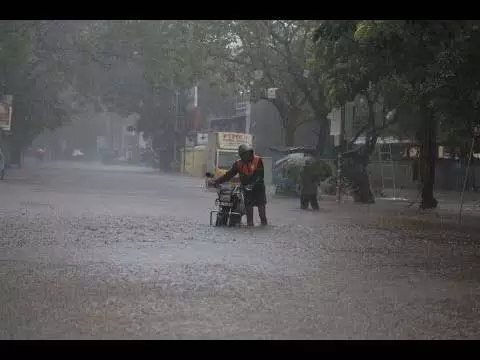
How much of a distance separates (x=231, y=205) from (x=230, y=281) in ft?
22.5

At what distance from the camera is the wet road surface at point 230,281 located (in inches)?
267

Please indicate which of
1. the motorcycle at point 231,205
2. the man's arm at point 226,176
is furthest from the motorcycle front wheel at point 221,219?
the man's arm at point 226,176

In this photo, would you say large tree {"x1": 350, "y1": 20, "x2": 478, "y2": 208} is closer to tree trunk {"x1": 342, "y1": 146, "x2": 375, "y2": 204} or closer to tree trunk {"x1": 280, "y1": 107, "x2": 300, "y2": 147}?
tree trunk {"x1": 342, "y1": 146, "x2": 375, "y2": 204}

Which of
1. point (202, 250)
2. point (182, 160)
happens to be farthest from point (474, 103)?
point (182, 160)

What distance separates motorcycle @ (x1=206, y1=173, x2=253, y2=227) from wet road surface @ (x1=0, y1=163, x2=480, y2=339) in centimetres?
57

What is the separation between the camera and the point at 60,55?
141 feet

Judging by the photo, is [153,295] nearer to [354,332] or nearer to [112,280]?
[112,280]

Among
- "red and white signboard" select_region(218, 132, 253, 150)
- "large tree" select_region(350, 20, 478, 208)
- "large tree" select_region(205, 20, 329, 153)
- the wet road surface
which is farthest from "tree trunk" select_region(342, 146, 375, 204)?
"red and white signboard" select_region(218, 132, 253, 150)

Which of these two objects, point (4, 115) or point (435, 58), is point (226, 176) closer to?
point (435, 58)

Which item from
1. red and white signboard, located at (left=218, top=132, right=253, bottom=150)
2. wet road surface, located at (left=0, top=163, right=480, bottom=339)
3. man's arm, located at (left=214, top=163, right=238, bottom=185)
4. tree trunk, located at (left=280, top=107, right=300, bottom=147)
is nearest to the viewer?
wet road surface, located at (left=0, top=163, right=480, bottom=339)

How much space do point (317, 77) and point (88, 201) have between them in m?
13.7

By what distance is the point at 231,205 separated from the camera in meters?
16.0

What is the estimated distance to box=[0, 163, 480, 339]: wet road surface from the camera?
679 centimetres
